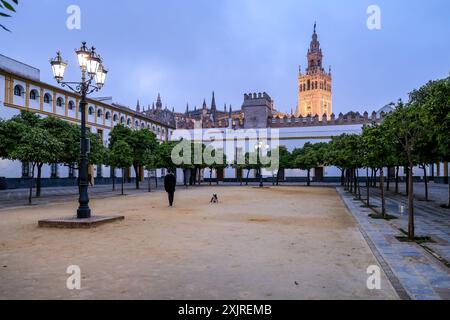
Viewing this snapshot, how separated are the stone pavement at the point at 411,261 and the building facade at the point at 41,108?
30665 mm

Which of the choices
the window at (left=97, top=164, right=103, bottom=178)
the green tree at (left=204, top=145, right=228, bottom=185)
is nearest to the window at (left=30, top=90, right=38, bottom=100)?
the window at (left=97, top=164, right=103, bottom=178)

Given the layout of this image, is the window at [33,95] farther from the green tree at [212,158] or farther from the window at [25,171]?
the green tree at [212,158]

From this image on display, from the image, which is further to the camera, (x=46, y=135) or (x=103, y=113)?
(x=103, y=113)

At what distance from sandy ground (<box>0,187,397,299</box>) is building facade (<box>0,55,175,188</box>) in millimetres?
25306

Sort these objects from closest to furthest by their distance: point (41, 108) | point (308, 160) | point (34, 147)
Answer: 1. point (34, 147)
2. point (41, 108)
3. point (308, 160)

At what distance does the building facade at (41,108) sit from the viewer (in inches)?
1303

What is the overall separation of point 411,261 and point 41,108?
37790mm

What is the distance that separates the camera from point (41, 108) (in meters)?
37.1

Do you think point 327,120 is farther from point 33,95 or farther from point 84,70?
point 84,70

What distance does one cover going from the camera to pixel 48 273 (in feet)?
19.2

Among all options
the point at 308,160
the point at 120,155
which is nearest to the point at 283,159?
the point at 308,160

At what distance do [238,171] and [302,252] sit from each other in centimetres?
5442
